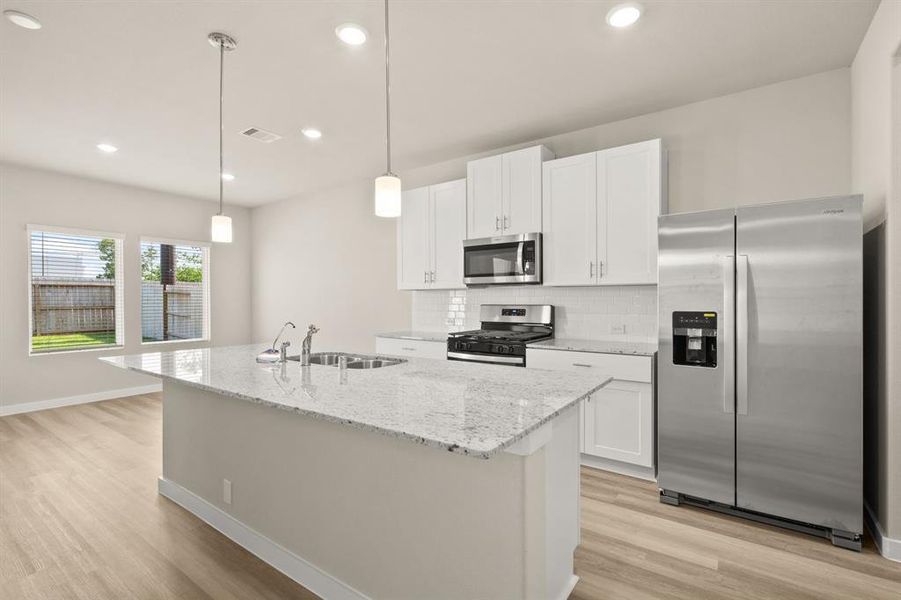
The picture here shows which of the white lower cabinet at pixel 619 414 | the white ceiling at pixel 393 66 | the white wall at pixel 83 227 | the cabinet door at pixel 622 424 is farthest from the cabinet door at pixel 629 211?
the white wall at pixel 83 227

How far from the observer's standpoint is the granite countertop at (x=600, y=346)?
3.16 metres

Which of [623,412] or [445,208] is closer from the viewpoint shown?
[623,412]

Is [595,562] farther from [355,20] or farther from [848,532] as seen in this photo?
[355,20]

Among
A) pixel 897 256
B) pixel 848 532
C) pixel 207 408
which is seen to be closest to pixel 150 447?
pixel 207 408

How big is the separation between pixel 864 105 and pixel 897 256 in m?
1.05

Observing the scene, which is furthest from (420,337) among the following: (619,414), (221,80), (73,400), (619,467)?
(73,400)

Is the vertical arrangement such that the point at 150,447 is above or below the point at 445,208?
below

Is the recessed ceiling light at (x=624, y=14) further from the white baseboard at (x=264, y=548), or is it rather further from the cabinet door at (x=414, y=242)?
the white baseboard at (x=264, y=548)

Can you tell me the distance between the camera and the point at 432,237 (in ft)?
14.8

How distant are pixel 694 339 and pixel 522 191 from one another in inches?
72.3

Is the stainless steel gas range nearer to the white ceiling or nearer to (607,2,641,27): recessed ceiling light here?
the white ceiling

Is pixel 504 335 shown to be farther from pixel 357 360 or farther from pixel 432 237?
pixel 357 360

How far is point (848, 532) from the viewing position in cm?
230

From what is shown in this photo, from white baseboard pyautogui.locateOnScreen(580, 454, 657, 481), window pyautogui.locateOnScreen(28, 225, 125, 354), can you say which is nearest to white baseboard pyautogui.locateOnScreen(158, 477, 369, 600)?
white baseboard pyautogui.locateOnScreen(580, 454, 657, 481)
